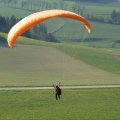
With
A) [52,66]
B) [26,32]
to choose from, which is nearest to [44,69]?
[52,66]

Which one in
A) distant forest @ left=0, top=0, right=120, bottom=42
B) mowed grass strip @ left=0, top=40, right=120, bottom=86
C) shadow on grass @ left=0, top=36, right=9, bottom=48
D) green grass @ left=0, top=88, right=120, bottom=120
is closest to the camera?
green grass @ left=0, top=88, right=120, bottom=120

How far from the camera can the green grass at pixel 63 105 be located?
98.2 feet

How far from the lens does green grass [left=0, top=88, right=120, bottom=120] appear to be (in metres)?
29.9

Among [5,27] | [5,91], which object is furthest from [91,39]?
[5,91]

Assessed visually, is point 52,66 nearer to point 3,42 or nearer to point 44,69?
point 44,69

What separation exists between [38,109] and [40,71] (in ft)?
84.2

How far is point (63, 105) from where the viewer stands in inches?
1342

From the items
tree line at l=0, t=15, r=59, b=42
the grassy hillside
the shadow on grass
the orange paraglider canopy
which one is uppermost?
the orange paraglider canopy

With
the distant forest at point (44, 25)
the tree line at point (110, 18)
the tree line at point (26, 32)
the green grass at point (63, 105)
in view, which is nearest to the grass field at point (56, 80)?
the green grass at point (63, 105)

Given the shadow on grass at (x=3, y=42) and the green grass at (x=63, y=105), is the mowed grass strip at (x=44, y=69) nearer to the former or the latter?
the shadow on grass at (x=3, y=42)

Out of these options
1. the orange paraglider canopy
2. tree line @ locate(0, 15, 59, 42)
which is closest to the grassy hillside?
the orange paraglider canopy

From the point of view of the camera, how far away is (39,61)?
65.7 meters

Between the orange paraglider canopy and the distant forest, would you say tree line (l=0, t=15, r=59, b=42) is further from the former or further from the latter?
the orange paraglider canopy

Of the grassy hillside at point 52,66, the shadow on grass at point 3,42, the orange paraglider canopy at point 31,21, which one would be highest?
the orange paraglider canopy at point 31,21
